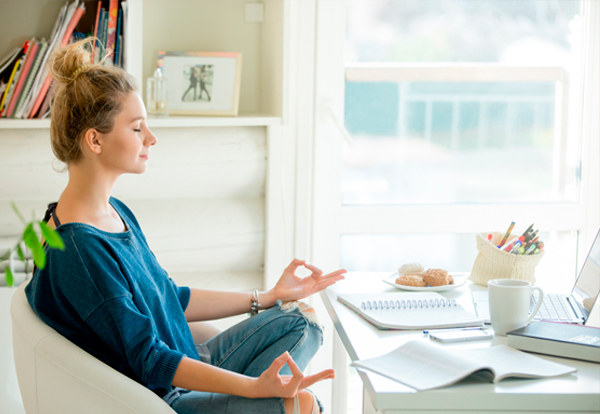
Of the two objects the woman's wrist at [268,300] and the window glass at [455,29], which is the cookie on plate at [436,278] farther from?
the window glass at [455,29]

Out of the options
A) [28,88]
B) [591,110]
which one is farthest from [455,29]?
[28,88]

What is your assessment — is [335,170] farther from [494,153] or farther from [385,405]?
[385,405]

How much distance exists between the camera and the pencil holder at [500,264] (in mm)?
1406

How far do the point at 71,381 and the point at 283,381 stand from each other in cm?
36

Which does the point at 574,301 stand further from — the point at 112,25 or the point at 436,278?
the point at 112,25

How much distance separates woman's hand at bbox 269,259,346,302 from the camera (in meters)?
1.42

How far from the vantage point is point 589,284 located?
4.26ft

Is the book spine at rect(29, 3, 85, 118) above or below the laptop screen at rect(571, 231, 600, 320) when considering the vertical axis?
above

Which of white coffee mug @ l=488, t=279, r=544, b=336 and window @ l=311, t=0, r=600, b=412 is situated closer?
white coffee mug @ l=488, t=279, r=544, b=336

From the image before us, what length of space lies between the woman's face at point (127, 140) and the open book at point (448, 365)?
0.62 meters

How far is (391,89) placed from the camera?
2180mm

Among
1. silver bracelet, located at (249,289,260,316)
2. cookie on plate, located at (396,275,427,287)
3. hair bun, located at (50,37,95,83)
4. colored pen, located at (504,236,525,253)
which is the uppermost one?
hair bun, located at (50,37,95,83)

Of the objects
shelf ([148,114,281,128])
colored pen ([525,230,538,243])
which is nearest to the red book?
shelf ([148,114,281,128])

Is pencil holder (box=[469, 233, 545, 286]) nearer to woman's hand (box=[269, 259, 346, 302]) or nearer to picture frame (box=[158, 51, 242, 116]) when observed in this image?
woman's hand (box=[269, 259, 346, 302])
